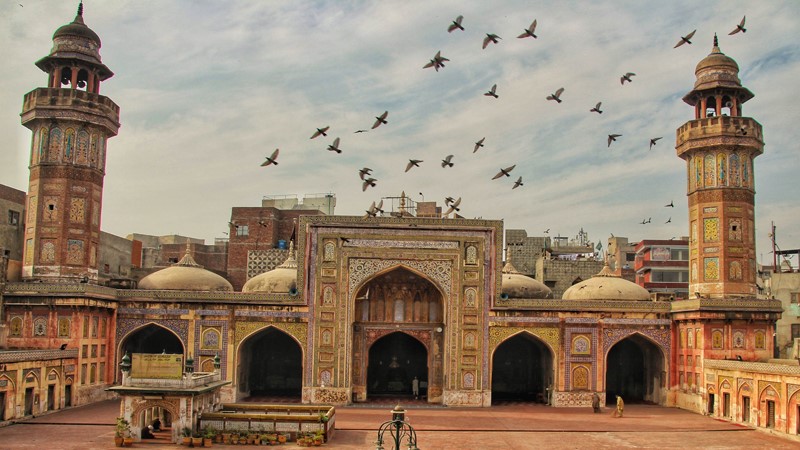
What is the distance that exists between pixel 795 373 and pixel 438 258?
43.2 ft

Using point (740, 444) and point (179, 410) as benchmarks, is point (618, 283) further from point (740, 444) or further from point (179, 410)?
point (179, 410)

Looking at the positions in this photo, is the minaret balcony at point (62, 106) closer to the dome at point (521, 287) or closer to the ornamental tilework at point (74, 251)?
the ornamental tilework at point (74, 251)

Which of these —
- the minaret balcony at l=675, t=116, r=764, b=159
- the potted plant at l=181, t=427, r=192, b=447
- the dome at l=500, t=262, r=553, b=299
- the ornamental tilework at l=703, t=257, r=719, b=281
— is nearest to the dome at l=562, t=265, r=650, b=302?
the dome at l=500, t=262, r=553, b=299

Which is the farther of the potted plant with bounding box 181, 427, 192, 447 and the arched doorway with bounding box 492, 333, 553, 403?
the arched doorway with bounding box 492, 333, 553, 403

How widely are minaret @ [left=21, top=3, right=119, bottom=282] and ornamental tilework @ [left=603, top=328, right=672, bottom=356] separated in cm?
2001

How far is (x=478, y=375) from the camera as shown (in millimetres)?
30859

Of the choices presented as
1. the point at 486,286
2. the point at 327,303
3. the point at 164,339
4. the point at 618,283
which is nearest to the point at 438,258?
the point at 486,286

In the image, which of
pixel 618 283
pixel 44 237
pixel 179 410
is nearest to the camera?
pixel 179 410

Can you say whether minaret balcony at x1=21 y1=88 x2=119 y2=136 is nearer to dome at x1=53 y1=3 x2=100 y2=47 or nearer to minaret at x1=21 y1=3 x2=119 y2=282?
minaret at x1=21 y1=3 x2=119 y2=282

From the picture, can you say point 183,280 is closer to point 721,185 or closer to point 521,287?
point 521,287

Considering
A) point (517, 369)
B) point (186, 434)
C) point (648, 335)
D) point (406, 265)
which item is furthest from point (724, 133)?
point (186, 434)

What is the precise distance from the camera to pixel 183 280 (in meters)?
34.4

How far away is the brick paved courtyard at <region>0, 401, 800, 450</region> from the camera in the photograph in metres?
21.9

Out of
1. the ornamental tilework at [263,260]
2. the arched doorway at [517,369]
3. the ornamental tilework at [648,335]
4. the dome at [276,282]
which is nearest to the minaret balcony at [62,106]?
the dome at [276,282]
